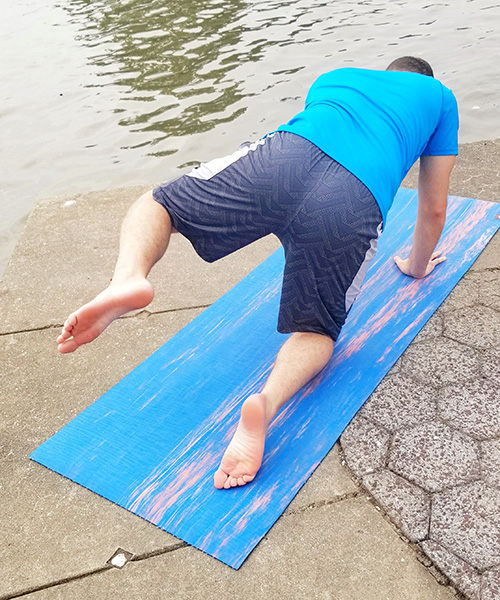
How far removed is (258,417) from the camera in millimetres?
1833

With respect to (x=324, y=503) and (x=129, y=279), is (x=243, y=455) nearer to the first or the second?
(x=324, y=503)

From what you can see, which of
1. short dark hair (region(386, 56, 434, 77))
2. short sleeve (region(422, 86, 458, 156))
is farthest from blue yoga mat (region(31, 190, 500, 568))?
short dark hair (region(386, 56, 434, 77))

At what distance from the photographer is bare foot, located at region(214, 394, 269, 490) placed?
187cm

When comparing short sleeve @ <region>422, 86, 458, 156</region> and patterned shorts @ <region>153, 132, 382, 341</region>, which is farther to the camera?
short sleeve @ <region>422, 86, 458, 156</region>

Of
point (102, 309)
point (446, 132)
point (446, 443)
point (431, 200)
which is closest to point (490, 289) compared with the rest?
point (431, 200)

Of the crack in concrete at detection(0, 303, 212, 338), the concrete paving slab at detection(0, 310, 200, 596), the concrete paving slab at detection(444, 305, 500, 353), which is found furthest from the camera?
the crack in concrete at detection(0, 303, 212, 338)

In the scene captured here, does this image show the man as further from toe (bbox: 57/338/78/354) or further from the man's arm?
the man's arm

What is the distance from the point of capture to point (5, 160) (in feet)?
17.9

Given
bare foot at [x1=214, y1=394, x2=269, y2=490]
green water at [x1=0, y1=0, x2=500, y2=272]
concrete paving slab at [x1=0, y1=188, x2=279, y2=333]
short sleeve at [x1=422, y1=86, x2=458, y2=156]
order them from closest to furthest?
1. bare foot at [x1=214, y1=394, x2=269, y2=490]
2. short sleeve at [x1=422, y1=86, x2=458, y2=156]
3. concrete paving slab at [x1=0, y1=188, x2=279, y2=333]
4. green water at [x1=0, y1=0, x2=500, y2=272]

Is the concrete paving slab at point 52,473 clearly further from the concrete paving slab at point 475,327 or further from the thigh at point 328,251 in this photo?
the concrete paving slab at point 475,327

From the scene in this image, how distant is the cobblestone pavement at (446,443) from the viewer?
1.65m

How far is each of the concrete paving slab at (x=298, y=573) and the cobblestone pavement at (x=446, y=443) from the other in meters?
0.07

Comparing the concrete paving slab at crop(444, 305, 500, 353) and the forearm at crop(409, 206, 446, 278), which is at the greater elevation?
the forearm at crop(409, 206, 446, 278)

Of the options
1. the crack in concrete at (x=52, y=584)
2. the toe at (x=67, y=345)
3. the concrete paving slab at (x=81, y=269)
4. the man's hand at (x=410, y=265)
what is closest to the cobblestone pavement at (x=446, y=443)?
the man's hand at (x=410, y=265)
